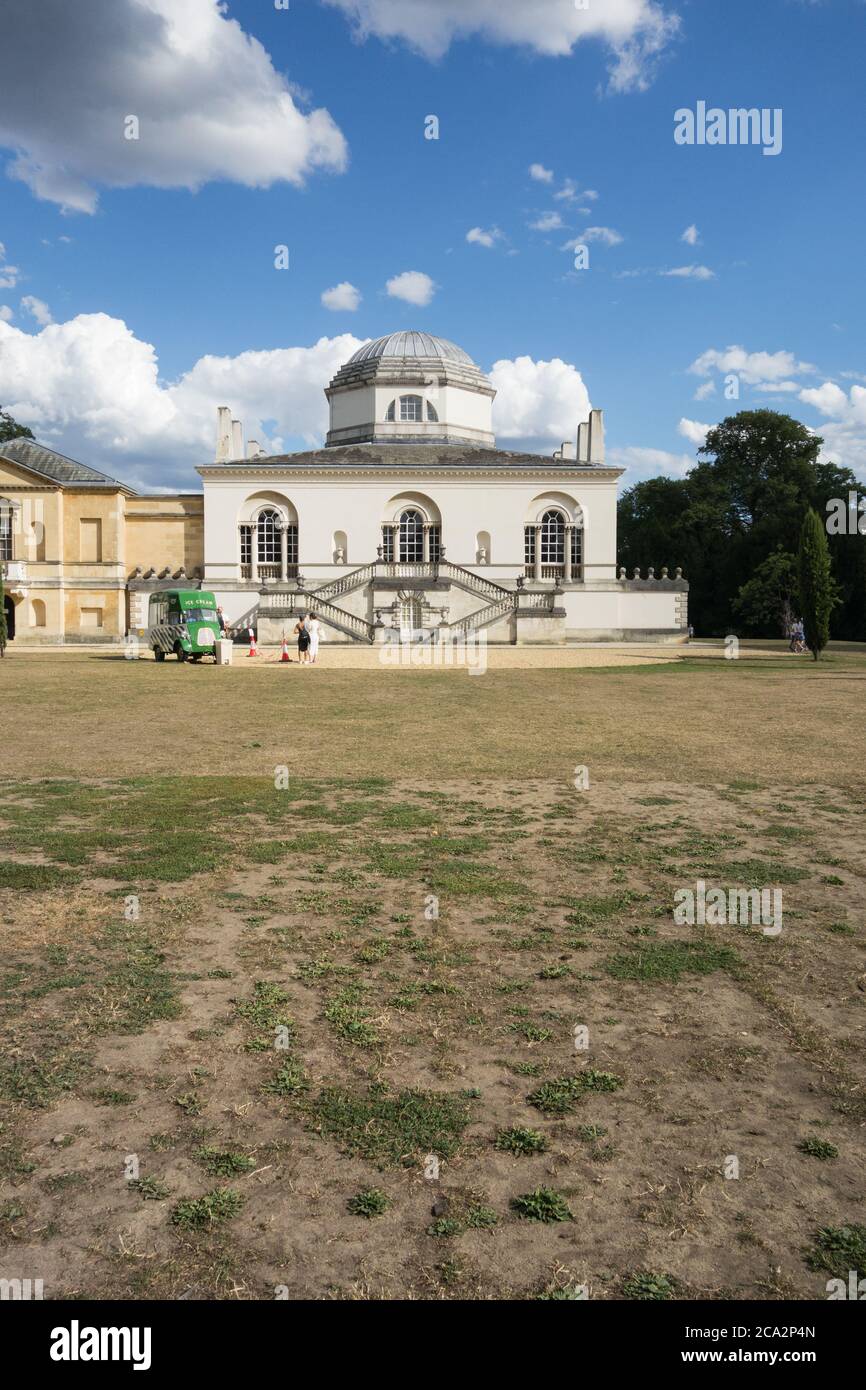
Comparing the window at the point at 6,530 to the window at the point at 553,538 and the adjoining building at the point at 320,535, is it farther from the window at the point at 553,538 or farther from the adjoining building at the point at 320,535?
the window at the point at 553,538

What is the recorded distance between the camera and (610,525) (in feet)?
188

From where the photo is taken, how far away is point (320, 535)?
56625mm

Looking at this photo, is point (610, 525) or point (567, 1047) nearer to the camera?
point (567, 1047)

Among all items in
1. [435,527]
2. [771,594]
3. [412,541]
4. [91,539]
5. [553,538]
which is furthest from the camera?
[771,594]

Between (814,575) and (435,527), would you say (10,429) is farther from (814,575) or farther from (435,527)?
(814,575)

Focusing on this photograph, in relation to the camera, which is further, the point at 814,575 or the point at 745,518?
the point at 745,518

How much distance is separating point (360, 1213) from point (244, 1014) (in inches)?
69.2

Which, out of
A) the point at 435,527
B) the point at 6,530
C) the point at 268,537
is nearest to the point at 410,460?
the point at 435,527

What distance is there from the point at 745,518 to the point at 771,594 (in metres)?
15.1

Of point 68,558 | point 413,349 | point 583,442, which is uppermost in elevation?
point 413,349
